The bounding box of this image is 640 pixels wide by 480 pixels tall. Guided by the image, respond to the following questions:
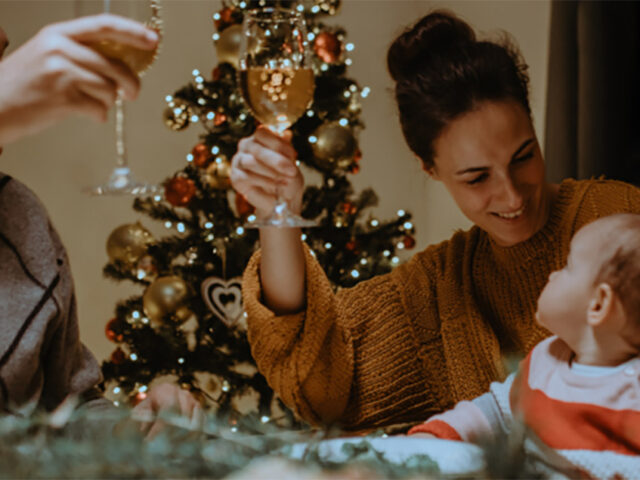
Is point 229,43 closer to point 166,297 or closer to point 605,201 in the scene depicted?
point 166,297

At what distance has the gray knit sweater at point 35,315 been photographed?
3.14 feet

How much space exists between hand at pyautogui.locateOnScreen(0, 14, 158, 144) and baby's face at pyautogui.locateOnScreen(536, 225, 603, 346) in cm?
66

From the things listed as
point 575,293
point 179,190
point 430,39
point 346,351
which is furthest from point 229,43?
point 575,293

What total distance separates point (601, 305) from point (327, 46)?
75.1 inches

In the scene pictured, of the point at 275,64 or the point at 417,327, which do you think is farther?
the point at 417,327

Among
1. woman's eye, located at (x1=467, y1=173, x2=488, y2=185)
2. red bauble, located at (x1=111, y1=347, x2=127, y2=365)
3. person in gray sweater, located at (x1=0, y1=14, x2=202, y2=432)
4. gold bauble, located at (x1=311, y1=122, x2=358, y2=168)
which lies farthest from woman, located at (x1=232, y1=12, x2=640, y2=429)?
red bauble, located at (x1=111, y1=347, x2=127, y2=365)

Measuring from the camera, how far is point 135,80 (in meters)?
0.76

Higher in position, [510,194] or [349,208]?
[510,194]

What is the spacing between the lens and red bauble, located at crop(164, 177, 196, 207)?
264 cm

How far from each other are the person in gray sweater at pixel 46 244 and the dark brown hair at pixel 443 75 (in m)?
0.84

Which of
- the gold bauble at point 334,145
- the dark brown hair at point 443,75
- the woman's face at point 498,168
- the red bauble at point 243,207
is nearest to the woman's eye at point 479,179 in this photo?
the woman's face at point 498,168

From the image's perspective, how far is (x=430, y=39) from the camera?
1.59m

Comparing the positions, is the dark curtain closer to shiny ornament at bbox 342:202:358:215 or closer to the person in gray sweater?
shiny ornament at bbox 342:202:358:215

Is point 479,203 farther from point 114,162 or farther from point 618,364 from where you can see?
point 114,162
